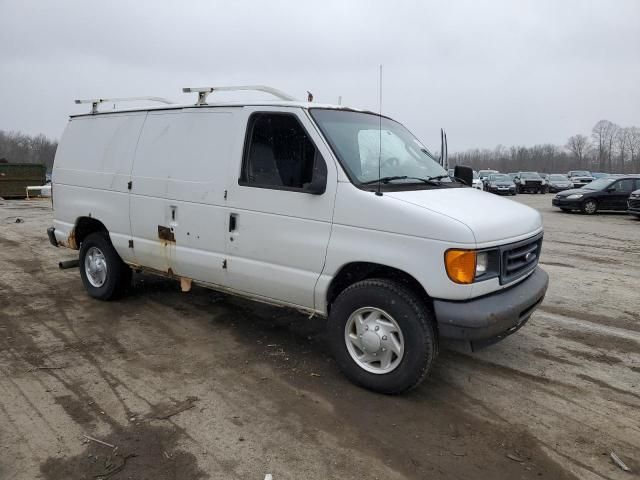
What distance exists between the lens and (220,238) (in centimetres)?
469

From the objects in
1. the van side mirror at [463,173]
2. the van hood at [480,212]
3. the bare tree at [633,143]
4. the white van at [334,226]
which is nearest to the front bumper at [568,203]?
the van side mirror at [463,173]

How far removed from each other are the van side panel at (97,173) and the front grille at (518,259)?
157 inches

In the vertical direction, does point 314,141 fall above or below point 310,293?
above

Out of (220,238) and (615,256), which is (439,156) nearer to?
(220,238)

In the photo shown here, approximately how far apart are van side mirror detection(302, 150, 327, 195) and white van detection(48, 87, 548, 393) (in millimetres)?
11

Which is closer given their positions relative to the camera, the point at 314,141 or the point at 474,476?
the point at 474,476

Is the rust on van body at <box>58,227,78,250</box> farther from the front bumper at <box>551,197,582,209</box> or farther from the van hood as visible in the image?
the front bumper at <box>551,197,582,209</box>

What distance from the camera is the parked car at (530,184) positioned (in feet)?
121

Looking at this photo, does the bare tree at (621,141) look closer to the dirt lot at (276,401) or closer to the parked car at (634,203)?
the parked car at (634,203)

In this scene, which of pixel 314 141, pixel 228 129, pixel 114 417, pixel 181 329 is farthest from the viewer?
pixel 181 329

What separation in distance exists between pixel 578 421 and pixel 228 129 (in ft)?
12.1

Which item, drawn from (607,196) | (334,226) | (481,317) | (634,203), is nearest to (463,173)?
(334,226)

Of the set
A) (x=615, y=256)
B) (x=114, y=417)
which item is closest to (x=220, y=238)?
(x=114, y=417)

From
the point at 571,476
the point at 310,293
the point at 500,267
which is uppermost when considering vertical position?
the point at 500,267
